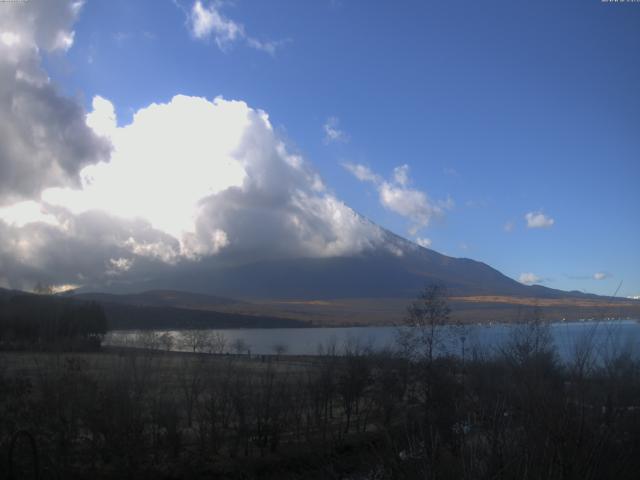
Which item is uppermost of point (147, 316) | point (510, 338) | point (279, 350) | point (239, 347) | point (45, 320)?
point (510, 338)

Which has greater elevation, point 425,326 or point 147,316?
point 425,326

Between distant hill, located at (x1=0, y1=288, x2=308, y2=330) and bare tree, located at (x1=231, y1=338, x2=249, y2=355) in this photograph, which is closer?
distant hill, located at (x1=0, y1=288, x2=308, y2=330)

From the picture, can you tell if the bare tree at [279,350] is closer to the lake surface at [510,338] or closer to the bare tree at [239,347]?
the bare tree at [239,347]

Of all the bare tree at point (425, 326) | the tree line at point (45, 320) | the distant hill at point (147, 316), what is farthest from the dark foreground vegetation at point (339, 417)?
the distant hill at point (147, 316)

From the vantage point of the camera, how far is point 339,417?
3344 cm

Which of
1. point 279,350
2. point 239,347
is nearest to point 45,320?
point 279,350

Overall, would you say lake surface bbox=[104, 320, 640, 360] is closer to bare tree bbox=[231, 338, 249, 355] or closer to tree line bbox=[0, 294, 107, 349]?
tree line bbox=[0, 294, 107, 349]

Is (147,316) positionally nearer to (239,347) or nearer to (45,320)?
(239,347)

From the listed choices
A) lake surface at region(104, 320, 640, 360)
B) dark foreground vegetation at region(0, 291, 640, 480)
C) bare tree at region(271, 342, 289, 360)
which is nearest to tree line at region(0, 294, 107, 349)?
lake surface at region(104, 320, 640, 360)

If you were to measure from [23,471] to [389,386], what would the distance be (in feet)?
70.6

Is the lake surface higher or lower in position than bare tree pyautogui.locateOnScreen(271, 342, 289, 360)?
higher

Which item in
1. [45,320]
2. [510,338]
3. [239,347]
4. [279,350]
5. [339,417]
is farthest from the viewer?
[239,347]

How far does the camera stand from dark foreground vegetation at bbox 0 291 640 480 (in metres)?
8.34

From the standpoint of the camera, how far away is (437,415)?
Result: 1864cm
